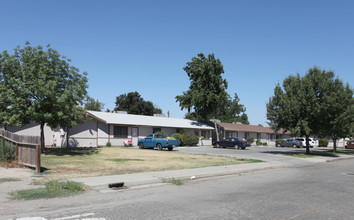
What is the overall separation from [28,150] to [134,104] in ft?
215

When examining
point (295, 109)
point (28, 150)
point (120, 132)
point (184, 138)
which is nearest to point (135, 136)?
point (120, 132)

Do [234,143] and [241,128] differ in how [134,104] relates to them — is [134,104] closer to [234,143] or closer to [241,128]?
[241,128]

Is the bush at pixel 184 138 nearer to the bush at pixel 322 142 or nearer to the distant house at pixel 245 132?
the distant house at pixel 245 132

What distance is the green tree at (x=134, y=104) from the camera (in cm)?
7722

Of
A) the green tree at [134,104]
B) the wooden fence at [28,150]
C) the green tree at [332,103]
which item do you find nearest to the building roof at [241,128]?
the green tree at [332,103]

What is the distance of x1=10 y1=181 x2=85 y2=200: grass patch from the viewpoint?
8.25 metres

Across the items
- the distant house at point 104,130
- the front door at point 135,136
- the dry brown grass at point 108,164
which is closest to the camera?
the dry brown grass at point 108,164

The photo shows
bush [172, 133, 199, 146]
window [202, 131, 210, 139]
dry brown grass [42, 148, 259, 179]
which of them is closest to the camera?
dry brown grass [42, 148, 259, 179]

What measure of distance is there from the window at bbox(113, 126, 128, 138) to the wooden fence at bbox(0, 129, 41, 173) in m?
19.6

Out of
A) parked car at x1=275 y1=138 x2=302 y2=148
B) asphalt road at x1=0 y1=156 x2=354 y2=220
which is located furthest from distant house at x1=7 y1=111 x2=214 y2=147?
asphalt road at x1=0 y1=156 x2=354 y2=220

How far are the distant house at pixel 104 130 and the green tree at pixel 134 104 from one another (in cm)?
3345

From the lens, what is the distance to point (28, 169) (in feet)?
44.1

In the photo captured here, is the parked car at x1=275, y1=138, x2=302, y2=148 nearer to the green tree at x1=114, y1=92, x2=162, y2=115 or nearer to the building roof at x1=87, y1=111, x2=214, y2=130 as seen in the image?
the building roof at x1=87, y1=111, x2=214, y2=130

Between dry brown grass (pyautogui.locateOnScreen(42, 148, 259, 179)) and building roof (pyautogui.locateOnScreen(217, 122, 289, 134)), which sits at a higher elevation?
building roof (pyautogui.locateOnScreen(217, 122, 289, 134))
